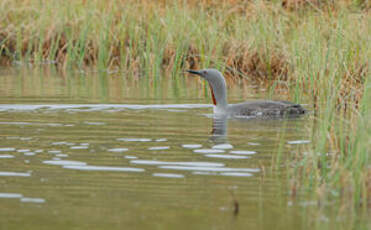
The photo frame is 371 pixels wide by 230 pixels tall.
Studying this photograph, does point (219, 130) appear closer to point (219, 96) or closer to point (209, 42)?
point (219, 96)

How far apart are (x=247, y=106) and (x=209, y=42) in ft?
15.7

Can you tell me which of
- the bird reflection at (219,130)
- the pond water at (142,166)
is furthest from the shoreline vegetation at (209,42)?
the bird reflection at (219,130)

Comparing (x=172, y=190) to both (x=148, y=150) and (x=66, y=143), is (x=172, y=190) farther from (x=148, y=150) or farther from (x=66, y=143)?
(x=66, y=143)

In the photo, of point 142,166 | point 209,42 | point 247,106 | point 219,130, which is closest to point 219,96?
point 247,106

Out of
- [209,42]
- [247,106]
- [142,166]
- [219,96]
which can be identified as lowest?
[142,166]

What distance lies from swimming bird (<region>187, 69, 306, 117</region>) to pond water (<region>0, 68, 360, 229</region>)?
0.67ft

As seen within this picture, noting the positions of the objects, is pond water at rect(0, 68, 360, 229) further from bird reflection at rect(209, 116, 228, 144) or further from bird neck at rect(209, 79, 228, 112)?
bird neck at rect(209, 79, 228, 112)

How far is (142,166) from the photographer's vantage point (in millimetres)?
7000

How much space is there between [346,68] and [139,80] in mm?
6074

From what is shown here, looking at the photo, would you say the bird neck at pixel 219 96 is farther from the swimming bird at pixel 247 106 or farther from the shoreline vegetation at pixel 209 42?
the shoreline vegetation at pixel 209 42

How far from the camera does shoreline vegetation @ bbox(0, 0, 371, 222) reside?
1051cm

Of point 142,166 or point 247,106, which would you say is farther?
point 247,106

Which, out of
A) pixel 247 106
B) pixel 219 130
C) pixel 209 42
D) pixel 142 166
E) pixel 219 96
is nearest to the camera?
pixel 142 166

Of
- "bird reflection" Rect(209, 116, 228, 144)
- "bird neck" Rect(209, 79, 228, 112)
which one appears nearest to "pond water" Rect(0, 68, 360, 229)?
"bird reflection" Rect(209, 116, 228, 144)
